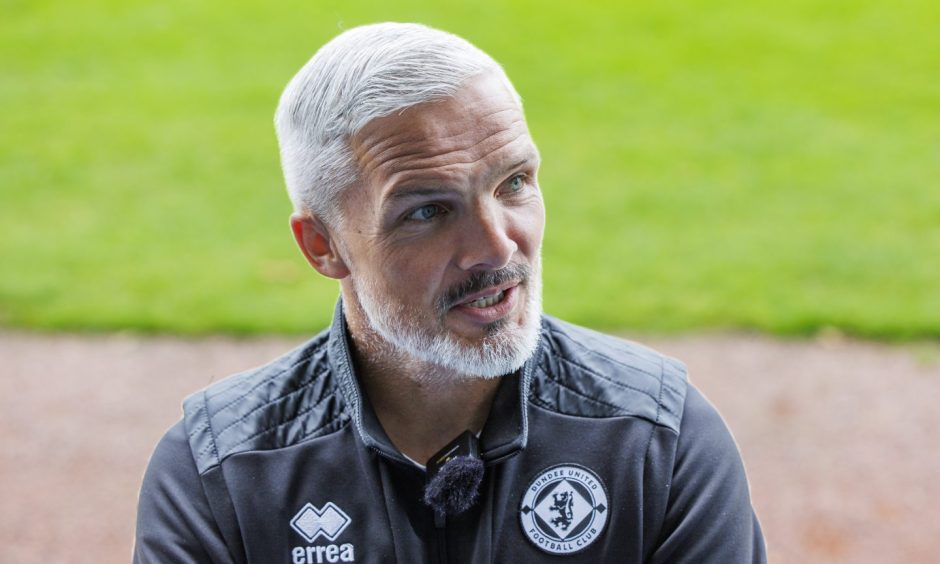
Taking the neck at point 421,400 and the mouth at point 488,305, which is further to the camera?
the neck at point 421,400

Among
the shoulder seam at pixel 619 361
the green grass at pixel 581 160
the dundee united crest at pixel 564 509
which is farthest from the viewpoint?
the green grass at pixel 581 160

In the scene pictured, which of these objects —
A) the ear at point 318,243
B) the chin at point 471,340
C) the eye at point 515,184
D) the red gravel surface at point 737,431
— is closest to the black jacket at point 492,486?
the chin at point 471,340

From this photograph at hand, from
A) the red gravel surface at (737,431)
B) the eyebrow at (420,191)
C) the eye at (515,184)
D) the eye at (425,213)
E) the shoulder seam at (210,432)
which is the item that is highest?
the eyebrow at (420,191)

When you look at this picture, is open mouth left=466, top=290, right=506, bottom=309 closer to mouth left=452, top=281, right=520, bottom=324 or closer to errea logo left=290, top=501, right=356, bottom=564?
mouth left=452, top=281, right=520, bottom=324

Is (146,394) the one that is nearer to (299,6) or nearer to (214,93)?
(214,93)

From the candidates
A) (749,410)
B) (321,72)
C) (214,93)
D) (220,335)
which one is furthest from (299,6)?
(321,72)

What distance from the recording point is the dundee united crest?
8.95 feet

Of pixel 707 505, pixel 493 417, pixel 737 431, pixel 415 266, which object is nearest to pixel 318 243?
pixel 415 266

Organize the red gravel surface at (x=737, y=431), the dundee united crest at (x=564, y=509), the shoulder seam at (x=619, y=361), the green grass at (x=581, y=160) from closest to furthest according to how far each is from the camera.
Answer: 1. the dundee united crest at (x=564, y=509)
2. the shoulder seam at (x=619, y=361)
3. the red gravel surface at (x=737, y=431)
4. the green grass at (x=581, y=160)

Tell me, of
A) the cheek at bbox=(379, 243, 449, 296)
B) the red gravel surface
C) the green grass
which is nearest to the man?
the cheek at bbox=(379, 243, 449, 296)

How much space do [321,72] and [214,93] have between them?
9.99 metres

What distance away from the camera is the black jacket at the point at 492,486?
2.70 meters

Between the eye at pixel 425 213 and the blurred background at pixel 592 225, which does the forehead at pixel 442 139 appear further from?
the blurred background at pixel 592 225

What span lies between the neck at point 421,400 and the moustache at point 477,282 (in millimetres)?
249
